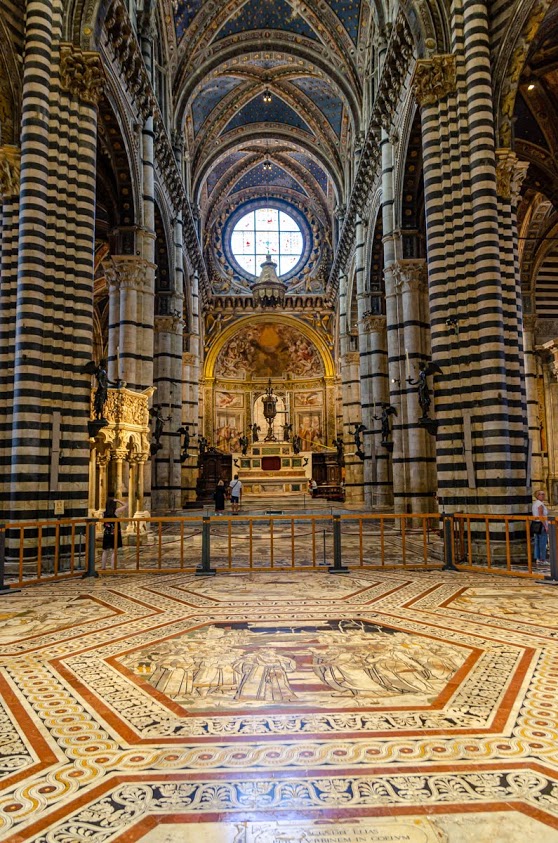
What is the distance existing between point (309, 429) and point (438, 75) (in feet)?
99.2

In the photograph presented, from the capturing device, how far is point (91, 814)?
2.71 m

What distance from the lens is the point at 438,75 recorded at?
11914mm

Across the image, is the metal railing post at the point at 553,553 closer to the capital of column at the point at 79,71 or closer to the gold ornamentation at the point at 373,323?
the capital of column at the point at 79,71

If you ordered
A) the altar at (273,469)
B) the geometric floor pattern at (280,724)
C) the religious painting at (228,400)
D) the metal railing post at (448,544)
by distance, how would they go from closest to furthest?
the geometric floor pattern at (280,724)
the metal railing post at (448,544)
the altar at (273,469)
the religious painting at (228,400)

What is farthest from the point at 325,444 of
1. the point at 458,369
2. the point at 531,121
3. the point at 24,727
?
the point at 24,727

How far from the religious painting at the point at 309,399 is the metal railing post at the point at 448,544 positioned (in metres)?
31.4

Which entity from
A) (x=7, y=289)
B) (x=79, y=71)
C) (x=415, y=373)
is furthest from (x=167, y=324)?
(x=79, y=71)

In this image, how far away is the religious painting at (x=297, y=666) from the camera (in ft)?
13.6

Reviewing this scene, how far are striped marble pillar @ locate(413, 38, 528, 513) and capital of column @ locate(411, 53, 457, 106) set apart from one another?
20 millimetres

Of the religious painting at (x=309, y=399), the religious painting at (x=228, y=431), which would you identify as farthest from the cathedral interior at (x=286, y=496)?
the religious painting at (x=309, y=399)

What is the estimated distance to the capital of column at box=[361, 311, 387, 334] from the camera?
22.5 metres

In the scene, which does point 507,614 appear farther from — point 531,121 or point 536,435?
point 536,435

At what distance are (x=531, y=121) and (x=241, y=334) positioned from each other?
25002 millimetres

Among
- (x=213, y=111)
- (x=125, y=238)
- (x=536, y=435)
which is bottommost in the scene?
(x=536, y=435)
